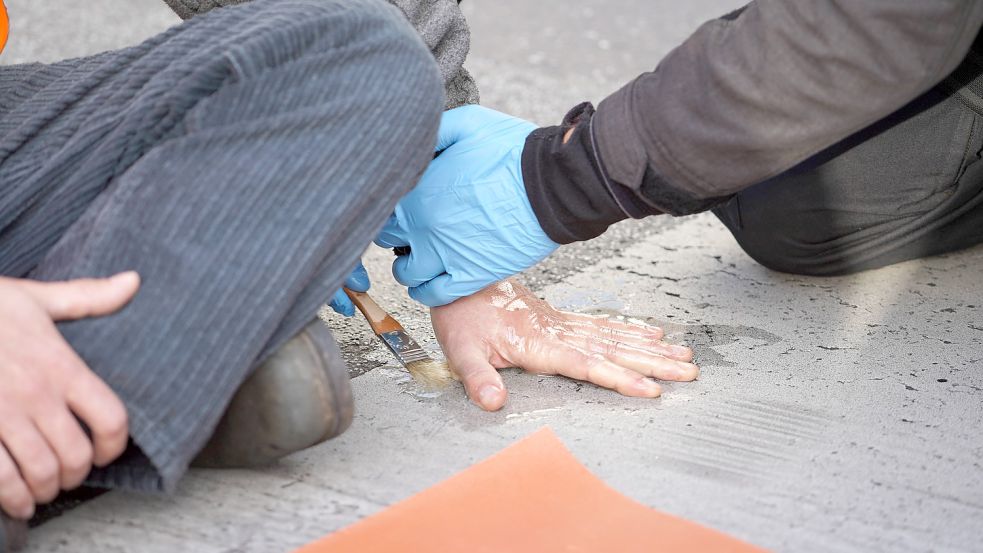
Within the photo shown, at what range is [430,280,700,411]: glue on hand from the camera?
134 cm

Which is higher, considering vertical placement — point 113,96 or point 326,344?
point 113,96

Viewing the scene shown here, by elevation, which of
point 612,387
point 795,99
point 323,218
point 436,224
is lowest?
point 612,387

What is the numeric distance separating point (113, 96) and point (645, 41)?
2.72m

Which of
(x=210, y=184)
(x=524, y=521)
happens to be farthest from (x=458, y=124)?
(x=524, y=521)

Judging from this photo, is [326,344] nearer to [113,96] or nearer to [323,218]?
[323,218]

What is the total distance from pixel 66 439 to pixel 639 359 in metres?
0.80

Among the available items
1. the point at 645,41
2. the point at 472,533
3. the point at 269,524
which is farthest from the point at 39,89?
the point at 645,41

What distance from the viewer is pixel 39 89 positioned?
1.21 metres

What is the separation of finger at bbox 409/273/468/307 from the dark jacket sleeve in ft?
0.83

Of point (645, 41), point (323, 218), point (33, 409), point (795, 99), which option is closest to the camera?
point (33, 409)

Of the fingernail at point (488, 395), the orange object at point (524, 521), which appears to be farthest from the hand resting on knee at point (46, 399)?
the fingernail at point (488, 395)

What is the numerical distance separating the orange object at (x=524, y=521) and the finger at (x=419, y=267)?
359mm

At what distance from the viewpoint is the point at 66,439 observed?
904 millimetres

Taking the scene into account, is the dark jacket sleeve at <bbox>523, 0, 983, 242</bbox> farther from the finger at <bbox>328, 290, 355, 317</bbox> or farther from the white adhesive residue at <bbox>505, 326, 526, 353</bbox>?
the finger at <bbox>328, 290, 355, 317</bbox>
